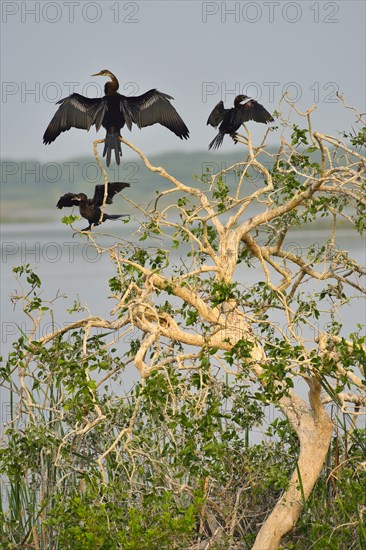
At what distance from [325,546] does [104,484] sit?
3.81ft

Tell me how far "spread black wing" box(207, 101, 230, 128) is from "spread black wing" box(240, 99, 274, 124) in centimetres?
14

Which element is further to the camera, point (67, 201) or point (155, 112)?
point (155, 112)

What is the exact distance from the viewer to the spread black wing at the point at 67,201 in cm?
595

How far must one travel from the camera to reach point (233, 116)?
714 cm

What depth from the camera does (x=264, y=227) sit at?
A: 6039 millimetres

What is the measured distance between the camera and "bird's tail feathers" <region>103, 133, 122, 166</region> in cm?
621

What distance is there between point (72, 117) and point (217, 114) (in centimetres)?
113

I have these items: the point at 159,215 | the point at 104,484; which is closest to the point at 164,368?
the point at 104,484

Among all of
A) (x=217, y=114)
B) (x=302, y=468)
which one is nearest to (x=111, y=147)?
(x=217, y=114)

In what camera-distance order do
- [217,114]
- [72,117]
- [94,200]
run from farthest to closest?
1. [217,114]
2. [72,117]
3. [94,200]

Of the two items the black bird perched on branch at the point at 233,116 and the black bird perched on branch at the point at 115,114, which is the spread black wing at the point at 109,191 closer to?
the black bird perched on branch at the point at 115,114

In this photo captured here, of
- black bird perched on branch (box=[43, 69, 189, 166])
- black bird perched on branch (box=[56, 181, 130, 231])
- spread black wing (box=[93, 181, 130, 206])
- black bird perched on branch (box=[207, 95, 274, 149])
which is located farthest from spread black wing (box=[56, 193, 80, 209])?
black bird perched on branch (box=[207, 95, 274, 149])

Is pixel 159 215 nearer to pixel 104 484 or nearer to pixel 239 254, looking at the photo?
pixel 239 254

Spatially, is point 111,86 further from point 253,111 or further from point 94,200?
point 94,200
